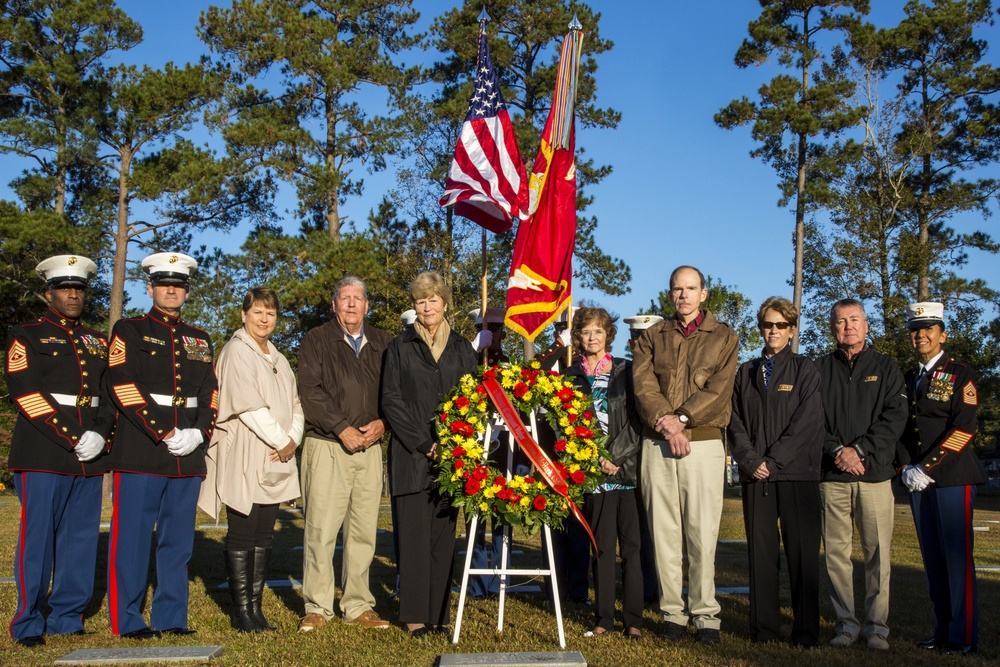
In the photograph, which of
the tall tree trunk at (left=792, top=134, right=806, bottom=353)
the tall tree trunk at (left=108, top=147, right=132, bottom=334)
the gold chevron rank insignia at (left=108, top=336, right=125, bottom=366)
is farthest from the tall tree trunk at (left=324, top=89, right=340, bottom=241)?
the gold chevron rank insignia at (left=108, top=336, right=125, bottom=366)

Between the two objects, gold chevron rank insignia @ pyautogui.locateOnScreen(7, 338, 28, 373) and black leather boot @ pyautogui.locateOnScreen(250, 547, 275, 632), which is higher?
gold chevron rank insignia @ pyautogui.locateOnScreen(7, 338, 28, 373)

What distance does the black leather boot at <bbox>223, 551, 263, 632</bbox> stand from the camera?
20.1ft

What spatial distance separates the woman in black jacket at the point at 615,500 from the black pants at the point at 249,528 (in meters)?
2.17

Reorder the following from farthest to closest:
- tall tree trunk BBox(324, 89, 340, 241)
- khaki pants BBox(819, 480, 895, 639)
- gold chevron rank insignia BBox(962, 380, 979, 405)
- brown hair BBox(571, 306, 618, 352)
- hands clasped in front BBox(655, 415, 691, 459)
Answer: tall tree trunk BBox(324, 89, 340, 241) < brown hair BBox(571, 306, 618, 352) < gold chevron rank insignia BBox(962, 380, 979, 405) < khaki pants BBox(819, 480, 895, 639) < hands clasped in front BBox(655, 415, 691, 459)

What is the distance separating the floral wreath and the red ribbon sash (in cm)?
4

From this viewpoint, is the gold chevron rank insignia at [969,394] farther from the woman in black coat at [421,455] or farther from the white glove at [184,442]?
the white glove at [184,442]

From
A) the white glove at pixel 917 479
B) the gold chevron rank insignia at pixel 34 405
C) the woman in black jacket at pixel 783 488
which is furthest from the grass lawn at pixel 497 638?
the gold chevron rank insignia at pixel 34 405

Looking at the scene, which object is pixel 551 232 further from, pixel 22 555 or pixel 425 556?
pixel 22 555

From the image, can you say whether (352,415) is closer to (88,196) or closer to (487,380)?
(487,380)

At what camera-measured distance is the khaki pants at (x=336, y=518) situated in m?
6.38

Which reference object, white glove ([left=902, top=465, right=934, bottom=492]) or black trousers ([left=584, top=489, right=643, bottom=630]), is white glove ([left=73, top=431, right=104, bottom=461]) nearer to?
black trousers ([left=584, top=489, right=643, bottom=630])

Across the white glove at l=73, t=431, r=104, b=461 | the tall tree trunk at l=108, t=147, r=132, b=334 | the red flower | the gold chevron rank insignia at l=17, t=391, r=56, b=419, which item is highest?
the tall tree trunk at l=108, t=147, r=132, b=334

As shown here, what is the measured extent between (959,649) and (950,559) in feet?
1.77

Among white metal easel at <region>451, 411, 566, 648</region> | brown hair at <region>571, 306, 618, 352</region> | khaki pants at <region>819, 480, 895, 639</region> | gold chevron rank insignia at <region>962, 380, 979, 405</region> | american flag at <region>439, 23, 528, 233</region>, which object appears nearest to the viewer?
white metal easel at <region>451, 411, 566, 648</region>
